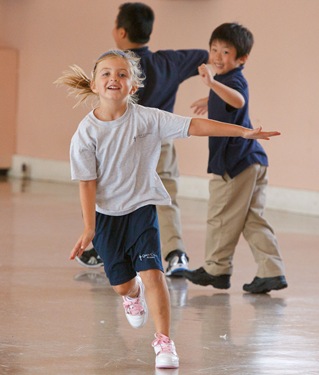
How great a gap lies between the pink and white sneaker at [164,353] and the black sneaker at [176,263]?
160cm

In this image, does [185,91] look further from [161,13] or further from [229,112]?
[229,112]

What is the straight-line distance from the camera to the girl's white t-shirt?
3.21 m

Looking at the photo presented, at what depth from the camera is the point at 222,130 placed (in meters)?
3.12

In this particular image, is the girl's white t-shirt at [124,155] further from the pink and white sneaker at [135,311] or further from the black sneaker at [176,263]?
the black sneaker at [176,263]

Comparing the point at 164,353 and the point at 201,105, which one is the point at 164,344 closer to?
the point at 164,353

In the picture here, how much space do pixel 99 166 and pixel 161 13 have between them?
5.52 meters

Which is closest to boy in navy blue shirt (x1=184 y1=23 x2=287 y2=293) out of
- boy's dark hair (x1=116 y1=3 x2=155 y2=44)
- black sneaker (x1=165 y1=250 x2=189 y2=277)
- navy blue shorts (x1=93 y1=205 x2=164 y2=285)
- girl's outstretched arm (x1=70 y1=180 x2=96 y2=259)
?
black sneaker (x1=165 y1=250 x2=189 y2=277)

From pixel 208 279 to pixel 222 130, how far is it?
1406mm

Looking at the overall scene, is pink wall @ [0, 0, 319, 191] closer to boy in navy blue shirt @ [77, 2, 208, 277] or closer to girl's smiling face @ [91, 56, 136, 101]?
boy in navy blue shirt @ [77, 2, 208, 277]

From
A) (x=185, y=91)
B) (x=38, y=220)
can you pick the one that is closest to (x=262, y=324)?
(x=38, y=220)

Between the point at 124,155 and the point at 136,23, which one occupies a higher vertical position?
the point at 136,23

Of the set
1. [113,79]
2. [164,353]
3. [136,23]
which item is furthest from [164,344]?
[136,23]

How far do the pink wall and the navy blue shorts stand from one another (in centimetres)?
445

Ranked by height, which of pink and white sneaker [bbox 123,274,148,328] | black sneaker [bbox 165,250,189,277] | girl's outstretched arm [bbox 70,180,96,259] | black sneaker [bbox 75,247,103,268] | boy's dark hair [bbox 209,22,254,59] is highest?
boy's dark hair [bbox 209,22,254,59]
